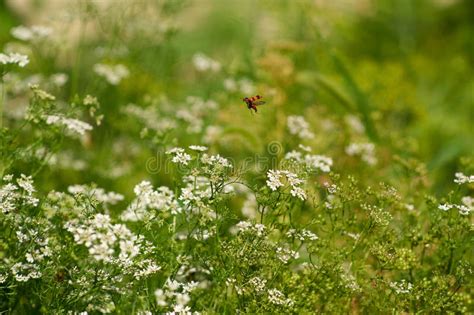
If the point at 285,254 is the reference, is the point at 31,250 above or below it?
below

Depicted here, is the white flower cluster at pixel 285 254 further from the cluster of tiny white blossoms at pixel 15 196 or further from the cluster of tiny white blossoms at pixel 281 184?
the cluster of tiny white blossoms at pixel 15 196

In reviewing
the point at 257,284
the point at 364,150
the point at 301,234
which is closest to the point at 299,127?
the point at 364,150

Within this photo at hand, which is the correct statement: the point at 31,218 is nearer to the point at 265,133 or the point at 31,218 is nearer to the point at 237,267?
the point at 237,267

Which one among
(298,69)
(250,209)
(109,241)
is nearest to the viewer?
(109,241)

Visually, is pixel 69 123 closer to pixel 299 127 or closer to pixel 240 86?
pixel 299 127

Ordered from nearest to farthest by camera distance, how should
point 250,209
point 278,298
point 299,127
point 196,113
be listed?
point 278,298 → point 250,209 → point 299,127 → point 196,113

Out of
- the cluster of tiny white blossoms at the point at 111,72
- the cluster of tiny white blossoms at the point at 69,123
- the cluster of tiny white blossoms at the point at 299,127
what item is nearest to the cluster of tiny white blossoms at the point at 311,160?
the cluster of tiny white blossoms at the point at 299,127

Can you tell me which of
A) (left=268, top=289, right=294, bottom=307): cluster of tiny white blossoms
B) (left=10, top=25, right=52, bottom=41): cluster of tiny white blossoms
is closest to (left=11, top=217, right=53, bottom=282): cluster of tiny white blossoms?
(left=268, top=289, right=294, bottom=307): cluster of tiny white blossoms
